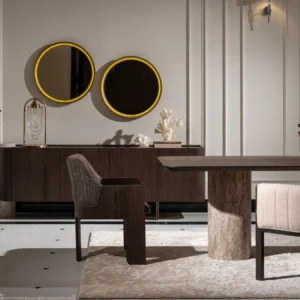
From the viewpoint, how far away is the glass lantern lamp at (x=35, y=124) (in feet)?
23.9

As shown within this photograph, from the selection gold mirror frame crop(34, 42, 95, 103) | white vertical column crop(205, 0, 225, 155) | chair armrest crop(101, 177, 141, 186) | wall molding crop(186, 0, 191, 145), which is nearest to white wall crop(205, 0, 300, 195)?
white vertical column crop(205, 0, 225, 155)

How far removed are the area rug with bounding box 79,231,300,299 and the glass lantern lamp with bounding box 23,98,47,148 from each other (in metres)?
2.08

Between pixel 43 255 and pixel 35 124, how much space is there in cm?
239

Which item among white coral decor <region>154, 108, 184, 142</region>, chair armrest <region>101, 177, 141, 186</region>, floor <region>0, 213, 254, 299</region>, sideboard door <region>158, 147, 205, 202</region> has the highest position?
white coral decor <region>154, 108, 184, 142</region>

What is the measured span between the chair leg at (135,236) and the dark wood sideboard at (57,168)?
7.33 ft

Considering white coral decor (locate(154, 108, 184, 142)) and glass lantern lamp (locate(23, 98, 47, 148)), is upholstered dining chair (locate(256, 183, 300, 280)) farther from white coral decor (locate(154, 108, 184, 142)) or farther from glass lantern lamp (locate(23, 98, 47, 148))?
glass lantern lamp (locate(23, 98, 47, 148))

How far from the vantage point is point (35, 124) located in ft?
24.0

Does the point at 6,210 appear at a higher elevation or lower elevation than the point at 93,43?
lower

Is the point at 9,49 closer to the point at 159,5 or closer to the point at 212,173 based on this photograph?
the point at 159,5

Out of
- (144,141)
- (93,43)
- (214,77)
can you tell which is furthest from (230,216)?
(93,43)

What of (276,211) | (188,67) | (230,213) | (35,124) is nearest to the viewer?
(276,211)

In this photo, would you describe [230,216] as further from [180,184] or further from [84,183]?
[180,184]

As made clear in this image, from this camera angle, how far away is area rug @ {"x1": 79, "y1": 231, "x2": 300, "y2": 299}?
392 centimetres

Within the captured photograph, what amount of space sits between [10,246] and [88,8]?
9.69 ft
